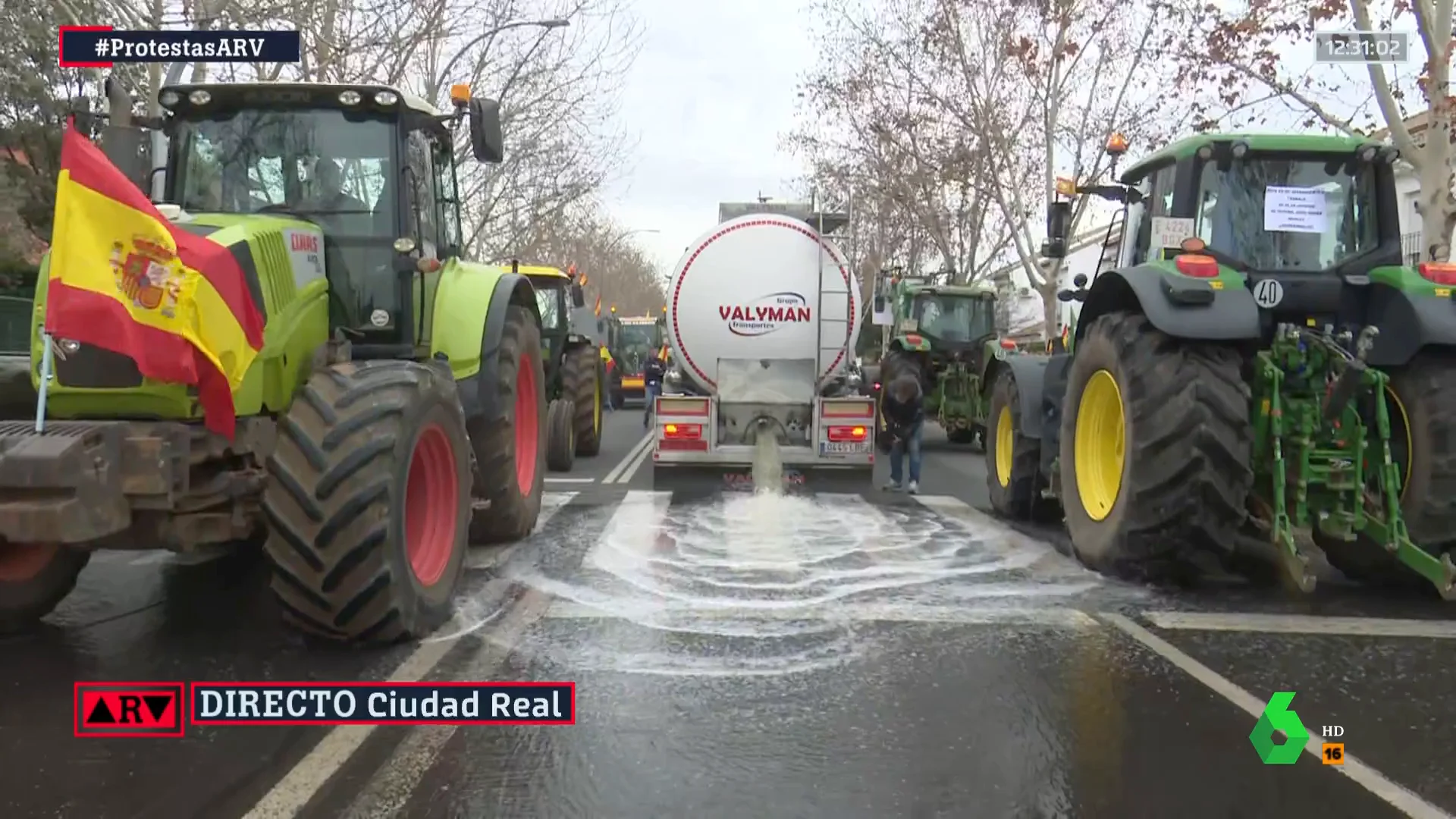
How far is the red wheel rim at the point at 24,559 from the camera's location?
496cm

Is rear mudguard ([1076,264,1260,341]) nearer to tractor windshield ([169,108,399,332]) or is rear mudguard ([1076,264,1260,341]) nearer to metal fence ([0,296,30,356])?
tractor windshield ([169,108,399,332])

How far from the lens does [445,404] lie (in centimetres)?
538

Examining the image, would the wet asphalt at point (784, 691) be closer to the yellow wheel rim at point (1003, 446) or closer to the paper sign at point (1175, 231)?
the paper sign at point (1175, 231)

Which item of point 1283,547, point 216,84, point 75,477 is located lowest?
point 1283,547

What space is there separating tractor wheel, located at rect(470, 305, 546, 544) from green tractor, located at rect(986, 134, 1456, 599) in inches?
151

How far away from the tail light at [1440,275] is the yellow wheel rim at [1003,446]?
390cm

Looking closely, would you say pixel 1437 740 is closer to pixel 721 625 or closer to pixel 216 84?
pixel 721 625

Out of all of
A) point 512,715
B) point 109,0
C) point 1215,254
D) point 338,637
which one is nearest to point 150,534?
point 338,637

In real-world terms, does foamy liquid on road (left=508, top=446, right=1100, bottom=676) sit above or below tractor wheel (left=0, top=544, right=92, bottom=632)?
below

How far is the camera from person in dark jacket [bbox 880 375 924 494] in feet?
36.9

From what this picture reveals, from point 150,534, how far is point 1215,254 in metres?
6.21

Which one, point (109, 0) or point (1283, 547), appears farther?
point (109, 0)

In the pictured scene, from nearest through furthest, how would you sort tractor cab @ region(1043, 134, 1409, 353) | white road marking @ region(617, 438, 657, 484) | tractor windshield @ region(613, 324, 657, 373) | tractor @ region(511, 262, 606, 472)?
tractor cab @ region(1043, 134, 1409, 353) → white road marking @ region(617, 438, 657, 484) → tractor @ region(511, 262, 606, 472) → tractor windshield @ region(613, 324, 657, 373)

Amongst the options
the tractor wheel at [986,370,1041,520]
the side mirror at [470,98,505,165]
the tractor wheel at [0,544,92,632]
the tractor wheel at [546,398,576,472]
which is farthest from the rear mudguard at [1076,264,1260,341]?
the tractor wheel at [546,398,576,472]
